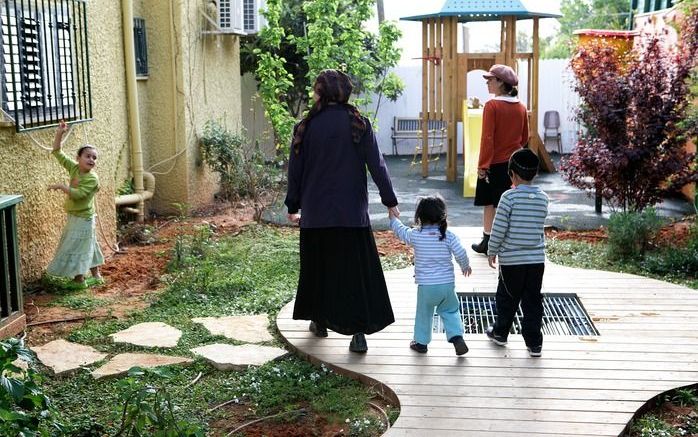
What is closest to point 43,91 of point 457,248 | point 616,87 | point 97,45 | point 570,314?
point 97,45

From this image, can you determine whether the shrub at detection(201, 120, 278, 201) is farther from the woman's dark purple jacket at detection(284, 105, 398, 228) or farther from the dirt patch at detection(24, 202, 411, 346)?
the woman's dark purple jacket at detection(284, 105, 398, 228)

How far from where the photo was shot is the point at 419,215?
5238 millimetres

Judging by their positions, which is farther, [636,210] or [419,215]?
[636,210]

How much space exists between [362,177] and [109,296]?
2.75m

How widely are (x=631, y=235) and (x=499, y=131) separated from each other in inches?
63.8

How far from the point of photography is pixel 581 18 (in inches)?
1310

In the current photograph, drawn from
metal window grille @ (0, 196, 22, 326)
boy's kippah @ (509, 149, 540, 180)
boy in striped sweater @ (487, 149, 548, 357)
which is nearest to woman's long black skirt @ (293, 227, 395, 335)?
boy in striped sweater @ (487, 149, 548, 357)

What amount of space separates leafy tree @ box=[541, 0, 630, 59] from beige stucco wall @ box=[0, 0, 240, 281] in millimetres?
16328

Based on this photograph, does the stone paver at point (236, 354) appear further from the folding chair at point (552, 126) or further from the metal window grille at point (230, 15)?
the folding chair at point (552, 126)

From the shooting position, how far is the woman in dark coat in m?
5.27

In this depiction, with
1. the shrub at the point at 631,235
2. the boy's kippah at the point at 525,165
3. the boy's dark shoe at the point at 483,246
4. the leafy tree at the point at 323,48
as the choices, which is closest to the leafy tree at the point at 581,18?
the leafy tree at the point at 323,48

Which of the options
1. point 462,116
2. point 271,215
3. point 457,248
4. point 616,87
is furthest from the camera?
point 462,116

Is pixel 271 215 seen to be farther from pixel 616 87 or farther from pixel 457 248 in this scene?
pixel 457 248

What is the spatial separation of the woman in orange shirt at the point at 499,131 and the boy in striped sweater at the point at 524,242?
2.24m
